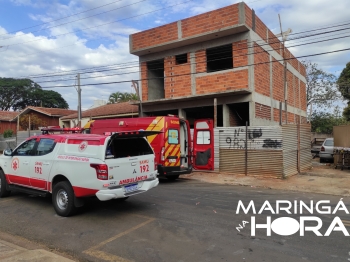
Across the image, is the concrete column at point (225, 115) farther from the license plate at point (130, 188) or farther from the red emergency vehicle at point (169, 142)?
the license plate at point (130, 188)

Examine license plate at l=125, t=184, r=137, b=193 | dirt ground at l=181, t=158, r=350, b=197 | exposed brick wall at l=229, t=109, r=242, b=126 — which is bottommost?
dirt ground at l=181, t=158, r=350, b=197

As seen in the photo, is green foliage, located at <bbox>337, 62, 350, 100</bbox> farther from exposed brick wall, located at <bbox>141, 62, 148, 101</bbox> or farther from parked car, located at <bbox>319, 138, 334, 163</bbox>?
exposed brick wall, located at <bbox>141, 62, 148, 101</bbox>

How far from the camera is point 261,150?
12008mm

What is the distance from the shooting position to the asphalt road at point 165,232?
4285mm

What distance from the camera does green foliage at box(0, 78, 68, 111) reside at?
5934 centimetres

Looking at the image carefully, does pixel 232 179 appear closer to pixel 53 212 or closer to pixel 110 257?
pixel 53 212

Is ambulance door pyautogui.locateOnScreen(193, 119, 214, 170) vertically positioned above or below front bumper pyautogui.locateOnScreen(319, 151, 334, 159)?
above

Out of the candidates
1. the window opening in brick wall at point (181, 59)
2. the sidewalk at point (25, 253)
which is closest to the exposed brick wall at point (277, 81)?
the window opening in brick wall at point (181, 59)

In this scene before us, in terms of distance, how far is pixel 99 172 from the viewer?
564cm

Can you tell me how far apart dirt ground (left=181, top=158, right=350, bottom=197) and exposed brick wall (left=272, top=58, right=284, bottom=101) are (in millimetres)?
5936

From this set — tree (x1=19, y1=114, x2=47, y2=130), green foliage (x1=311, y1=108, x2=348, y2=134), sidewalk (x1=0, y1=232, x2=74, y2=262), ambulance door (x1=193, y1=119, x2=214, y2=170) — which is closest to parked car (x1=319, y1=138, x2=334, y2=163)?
ambulance door (x1=193, y1=119, x2=214, y2=170)

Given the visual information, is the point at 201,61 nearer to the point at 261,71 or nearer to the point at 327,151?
the point at 261,71

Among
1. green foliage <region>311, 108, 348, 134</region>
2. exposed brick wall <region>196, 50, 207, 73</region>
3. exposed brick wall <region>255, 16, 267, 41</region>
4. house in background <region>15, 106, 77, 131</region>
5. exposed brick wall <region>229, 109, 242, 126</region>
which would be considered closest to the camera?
exposed brick wall <region>255, 16, 267, 41</region>

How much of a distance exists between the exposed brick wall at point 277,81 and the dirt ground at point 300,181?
594cm
